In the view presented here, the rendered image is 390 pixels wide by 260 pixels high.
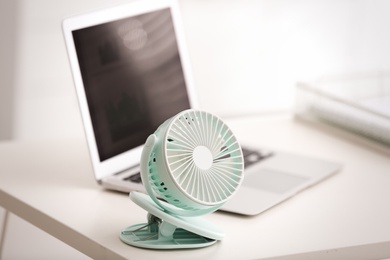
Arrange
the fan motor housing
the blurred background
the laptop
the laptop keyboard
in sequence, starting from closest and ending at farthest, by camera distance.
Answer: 1. the fan motor housing
2. the laptop
3. the laptop keyboard
4. the blurred background

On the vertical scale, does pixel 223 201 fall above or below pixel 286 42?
below

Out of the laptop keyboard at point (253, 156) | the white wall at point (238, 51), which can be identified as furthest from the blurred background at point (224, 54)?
the laptop keyboard at point (253, 156)

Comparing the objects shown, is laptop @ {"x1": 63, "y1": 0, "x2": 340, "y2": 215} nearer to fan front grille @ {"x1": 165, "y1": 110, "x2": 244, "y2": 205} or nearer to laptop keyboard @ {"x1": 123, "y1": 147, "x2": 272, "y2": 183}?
laptop keyboard @ {"x1": 123, "y1": 147, "x2": 272, "y2": 183}

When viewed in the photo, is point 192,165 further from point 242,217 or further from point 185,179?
point 242,217

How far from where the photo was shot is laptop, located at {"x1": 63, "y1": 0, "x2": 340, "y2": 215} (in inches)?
46.6

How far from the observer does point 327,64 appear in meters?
1.77

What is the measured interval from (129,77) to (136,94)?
0.03 meters

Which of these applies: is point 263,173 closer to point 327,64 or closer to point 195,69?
point 195,69

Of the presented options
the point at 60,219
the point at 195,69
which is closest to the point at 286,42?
the point at 195,69

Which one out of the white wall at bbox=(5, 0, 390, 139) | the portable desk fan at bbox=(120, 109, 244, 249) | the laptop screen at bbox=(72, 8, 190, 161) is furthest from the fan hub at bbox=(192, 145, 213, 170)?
the white wall at bbox=(5, 0, 390, 139)

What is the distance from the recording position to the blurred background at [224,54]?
153cm

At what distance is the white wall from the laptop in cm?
27

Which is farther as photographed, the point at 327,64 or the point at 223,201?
the point at 327,64

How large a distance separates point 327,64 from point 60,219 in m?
0.91
